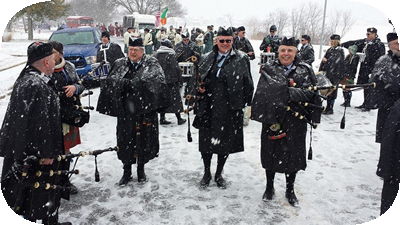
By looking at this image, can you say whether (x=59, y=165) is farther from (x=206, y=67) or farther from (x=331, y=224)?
(x=331, y=224)

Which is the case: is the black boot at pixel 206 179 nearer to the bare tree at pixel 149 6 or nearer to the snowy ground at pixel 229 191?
the snowy ground at pixel 229 191

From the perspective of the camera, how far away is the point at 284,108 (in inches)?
150

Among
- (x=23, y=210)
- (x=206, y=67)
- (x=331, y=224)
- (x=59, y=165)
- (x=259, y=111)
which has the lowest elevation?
(x=331, y=224)

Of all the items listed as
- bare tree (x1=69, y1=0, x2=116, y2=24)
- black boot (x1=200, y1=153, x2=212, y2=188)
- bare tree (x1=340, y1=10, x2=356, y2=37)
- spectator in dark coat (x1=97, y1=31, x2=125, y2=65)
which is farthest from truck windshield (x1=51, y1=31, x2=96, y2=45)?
bare tree (x1=69, y1=0, x2=116, y2=24)

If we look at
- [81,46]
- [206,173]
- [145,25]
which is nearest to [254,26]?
[145,25]

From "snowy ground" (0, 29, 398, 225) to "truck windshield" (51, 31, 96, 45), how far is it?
249 inches

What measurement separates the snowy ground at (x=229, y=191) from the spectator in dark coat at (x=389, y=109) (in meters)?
0.85

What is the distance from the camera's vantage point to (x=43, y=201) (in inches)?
125

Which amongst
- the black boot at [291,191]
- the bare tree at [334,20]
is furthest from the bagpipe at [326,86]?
the bare tree at [334,20]

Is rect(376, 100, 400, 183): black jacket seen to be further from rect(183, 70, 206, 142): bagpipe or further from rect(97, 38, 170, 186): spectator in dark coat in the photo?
rect(97, 38, 170, 186): spectator in dark coat

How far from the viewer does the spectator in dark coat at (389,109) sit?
301 cm

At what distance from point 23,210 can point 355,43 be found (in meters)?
9.69

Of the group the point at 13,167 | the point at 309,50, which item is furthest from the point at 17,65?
the point at 13,167

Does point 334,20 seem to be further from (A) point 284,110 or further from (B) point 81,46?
(A) point 284,110
